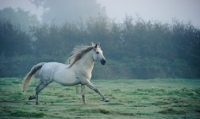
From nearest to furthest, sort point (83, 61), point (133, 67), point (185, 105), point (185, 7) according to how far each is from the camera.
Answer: point (185, 105) < point (83, 61) < point (133, 67) < point (185, 7)

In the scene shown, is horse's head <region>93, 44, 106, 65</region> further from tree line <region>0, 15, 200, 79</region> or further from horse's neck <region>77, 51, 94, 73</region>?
tree line <region>0, 15, 200, 79</region>

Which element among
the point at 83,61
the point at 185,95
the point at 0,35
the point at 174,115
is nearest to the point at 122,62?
the point at 0,35

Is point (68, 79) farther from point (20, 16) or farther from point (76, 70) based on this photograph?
point (20, 16)

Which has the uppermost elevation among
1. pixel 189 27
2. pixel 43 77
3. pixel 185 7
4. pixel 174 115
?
pixel 185 7

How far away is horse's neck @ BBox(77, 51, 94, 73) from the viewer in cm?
1123

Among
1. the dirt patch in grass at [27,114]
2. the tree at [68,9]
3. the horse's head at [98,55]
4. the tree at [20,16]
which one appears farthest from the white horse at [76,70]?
the tree at [20,16]

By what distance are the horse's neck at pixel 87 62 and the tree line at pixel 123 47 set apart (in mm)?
13887

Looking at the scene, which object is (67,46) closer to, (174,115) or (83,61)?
(83,61)

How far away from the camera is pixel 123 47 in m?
29.0

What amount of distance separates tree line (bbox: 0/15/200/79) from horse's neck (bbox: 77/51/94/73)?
13887 millimetres

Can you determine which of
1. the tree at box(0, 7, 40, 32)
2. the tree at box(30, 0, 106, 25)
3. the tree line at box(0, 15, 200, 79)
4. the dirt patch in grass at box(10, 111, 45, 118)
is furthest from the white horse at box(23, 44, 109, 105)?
the tree at box(0, 7, 40, 32)

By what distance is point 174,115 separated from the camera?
8.32 meters

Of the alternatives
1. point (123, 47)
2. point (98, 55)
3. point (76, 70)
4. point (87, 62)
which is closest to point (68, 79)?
point (76, 70)

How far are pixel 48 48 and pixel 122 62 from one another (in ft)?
22.0
